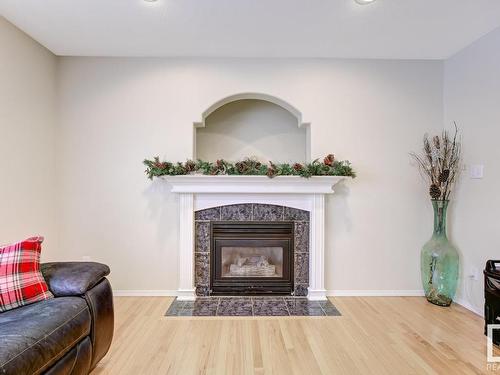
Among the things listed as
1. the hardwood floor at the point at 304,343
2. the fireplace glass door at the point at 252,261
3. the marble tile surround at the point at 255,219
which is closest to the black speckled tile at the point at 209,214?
the marble tile surround at the point at 255,219

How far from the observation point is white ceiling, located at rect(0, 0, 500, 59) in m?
2.41

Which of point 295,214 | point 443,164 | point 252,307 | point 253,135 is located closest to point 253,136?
point 253,135

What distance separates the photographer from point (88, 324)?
5.83ft

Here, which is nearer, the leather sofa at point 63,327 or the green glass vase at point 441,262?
the leather sofa at point 63,327

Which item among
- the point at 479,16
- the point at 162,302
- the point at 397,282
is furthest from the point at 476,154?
the point at 162,302

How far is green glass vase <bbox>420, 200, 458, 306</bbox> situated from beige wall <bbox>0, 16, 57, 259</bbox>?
397 cm

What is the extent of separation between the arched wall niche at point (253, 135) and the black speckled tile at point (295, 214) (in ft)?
2.52

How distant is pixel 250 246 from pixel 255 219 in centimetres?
31

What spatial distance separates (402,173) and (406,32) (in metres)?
1.41

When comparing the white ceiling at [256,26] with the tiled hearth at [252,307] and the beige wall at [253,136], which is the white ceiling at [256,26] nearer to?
the beige wall at [253,136]

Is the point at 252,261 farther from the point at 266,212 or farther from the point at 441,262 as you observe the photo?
the point at 441,262

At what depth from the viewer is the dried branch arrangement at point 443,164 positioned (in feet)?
10.3

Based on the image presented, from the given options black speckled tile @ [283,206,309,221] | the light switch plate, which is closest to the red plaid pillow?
black speckled tile @ [283,206,309,221]

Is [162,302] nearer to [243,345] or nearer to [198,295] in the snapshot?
[198,295]
